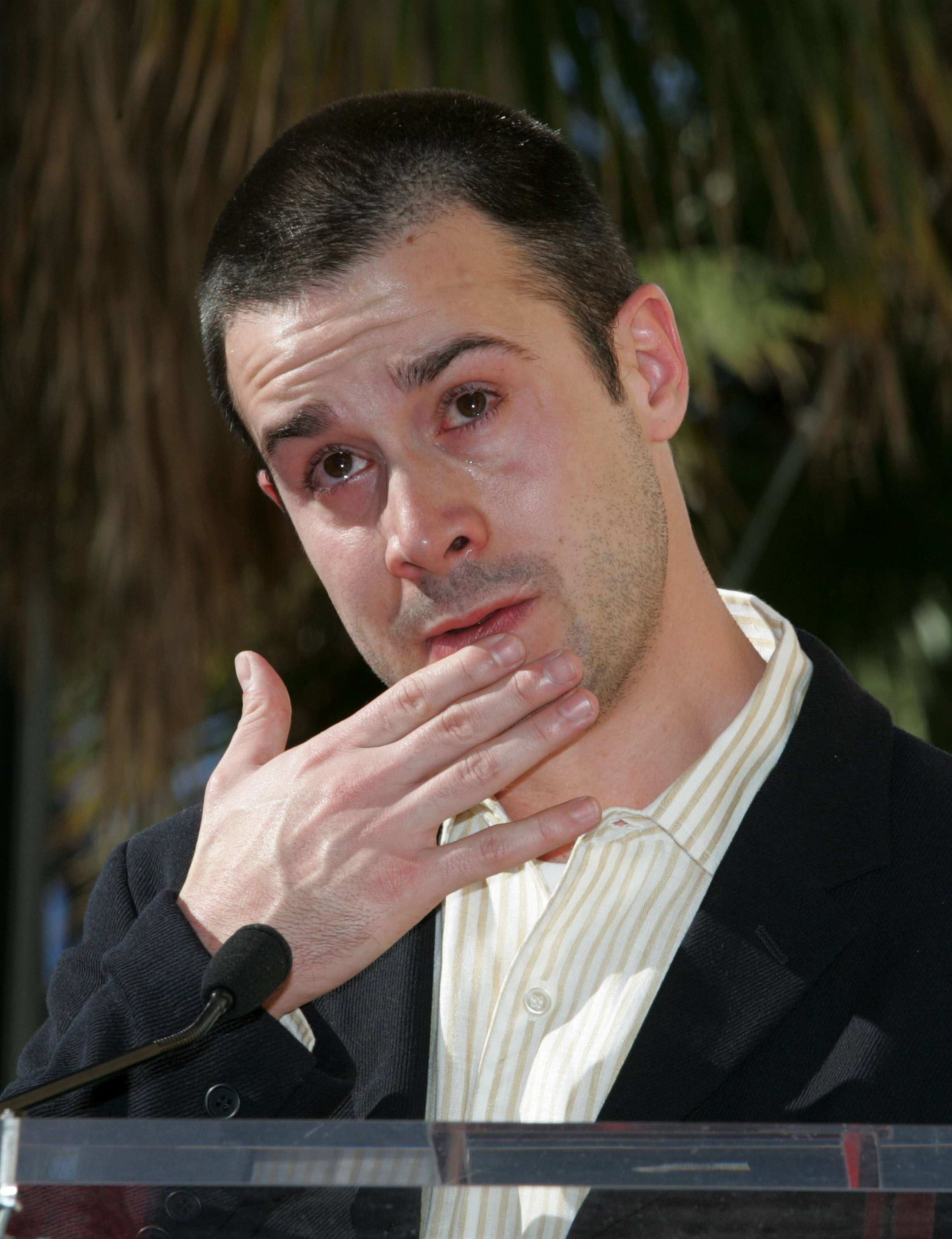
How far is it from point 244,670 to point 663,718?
42 centimetres

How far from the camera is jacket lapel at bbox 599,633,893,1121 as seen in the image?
112 centimetres

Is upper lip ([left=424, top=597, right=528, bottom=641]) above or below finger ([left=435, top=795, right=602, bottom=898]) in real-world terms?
above

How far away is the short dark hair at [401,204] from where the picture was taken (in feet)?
4.61

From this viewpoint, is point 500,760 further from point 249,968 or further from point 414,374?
point 414,374

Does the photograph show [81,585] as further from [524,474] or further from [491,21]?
[524,474]

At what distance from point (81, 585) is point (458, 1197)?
2.99 m

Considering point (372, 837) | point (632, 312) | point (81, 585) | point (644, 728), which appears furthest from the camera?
point (81, 585)

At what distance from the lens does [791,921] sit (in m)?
1.18

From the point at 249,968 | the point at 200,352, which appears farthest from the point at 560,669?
the point at 200,352

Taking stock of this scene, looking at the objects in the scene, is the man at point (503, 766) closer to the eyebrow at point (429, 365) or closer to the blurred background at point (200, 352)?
the eyebrow at point (429, 365)

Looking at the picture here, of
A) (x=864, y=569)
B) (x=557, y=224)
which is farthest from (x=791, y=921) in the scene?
(x=864, y=569)

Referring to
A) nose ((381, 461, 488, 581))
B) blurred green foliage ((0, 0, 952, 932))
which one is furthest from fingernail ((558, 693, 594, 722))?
blurred green foliage ((0, 0, 952, 932))

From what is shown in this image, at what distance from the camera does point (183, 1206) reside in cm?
73

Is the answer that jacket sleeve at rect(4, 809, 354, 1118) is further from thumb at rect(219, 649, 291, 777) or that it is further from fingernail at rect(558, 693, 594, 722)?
fingernail at rect(558, 693, 594, 722)
